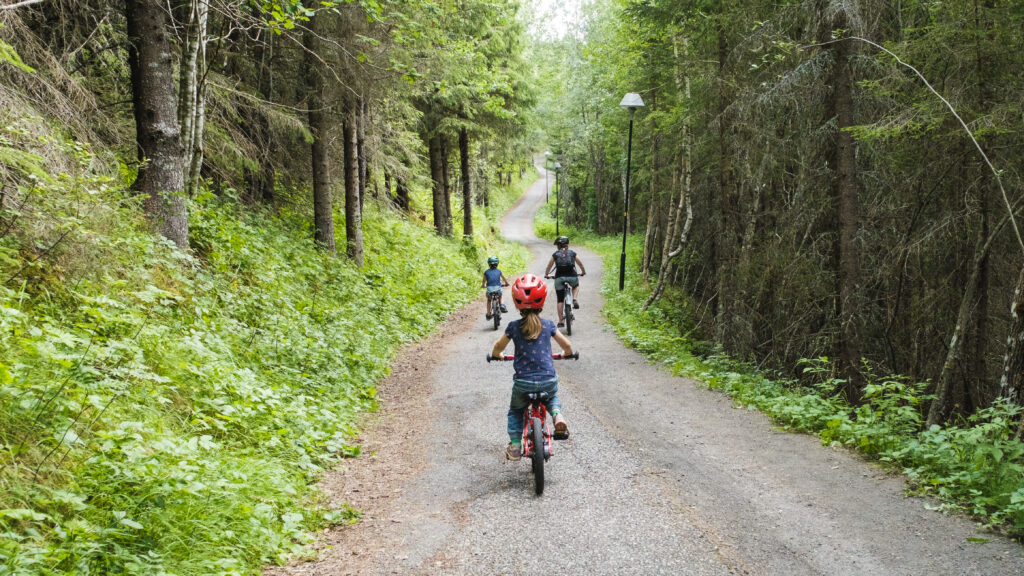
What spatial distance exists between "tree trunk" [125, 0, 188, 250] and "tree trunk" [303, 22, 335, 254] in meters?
4.77

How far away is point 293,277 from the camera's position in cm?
1094

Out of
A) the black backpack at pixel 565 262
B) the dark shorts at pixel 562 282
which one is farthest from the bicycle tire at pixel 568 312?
the black backpack at pixel 565 262

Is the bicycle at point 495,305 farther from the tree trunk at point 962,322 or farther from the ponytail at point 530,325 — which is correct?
the tree trunk at point 962,322

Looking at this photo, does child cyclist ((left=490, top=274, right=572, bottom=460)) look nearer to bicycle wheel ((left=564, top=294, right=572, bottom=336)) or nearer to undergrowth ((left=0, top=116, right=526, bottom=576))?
undergrowth ((left=0, top=116, right=526, bottom=576))

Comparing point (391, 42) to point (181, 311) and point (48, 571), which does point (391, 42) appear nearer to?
point (181, 311)

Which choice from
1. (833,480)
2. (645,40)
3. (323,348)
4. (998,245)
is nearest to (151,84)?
(323,348)

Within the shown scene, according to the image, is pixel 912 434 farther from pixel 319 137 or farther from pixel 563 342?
pixel 319 137

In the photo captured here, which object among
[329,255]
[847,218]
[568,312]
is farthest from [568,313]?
[847,218]

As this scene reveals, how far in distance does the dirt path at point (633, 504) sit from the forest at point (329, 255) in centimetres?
44

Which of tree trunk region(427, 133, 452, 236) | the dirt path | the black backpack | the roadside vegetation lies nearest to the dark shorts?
the black backpack

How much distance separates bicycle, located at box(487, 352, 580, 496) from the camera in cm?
518

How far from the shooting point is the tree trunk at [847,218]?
9.34 m

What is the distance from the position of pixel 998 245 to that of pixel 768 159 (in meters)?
3.61

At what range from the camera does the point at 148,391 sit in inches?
189
